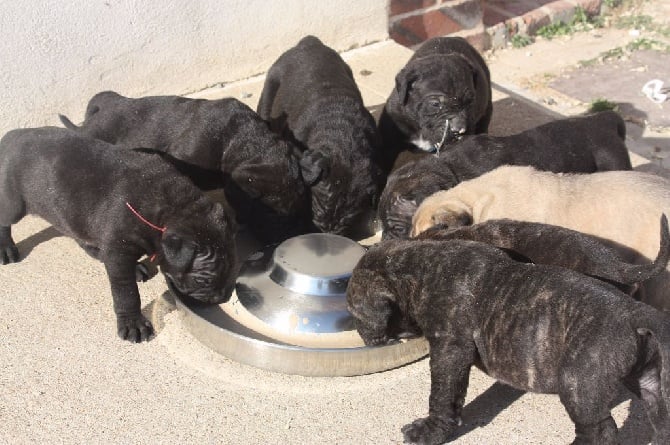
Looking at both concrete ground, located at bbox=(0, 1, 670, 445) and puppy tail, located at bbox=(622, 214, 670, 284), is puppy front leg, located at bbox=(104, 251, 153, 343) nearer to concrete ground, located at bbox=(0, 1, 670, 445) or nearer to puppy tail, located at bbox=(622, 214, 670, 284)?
concrete ground, located at bbox=(0, 1, 670, 445)

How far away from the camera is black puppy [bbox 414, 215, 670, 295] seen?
4711mm

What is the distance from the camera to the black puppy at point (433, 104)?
698 centimetres

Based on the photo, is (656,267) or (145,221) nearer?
(656,267)

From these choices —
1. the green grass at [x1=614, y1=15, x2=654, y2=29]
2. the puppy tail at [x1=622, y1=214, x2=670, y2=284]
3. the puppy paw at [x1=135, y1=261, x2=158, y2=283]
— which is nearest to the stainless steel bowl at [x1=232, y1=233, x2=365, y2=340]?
the puppy paw at [x1=135, y1=261, x2=158, y2=283]

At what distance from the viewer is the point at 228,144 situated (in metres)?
6.48

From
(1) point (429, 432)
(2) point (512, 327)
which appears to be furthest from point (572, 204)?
(1) point (429, 432)

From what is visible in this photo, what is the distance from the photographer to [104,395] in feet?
16.6

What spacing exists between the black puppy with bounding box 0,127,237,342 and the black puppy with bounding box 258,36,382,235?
946mm

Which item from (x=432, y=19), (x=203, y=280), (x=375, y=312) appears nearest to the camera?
(x=375, y=312)

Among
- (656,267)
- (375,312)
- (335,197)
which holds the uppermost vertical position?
(656,267)

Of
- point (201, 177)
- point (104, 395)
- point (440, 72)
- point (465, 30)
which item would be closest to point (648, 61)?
point (465, 30)

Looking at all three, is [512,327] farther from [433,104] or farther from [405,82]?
[405,82]

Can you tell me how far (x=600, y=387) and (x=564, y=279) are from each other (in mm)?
593

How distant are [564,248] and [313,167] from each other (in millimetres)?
1959
